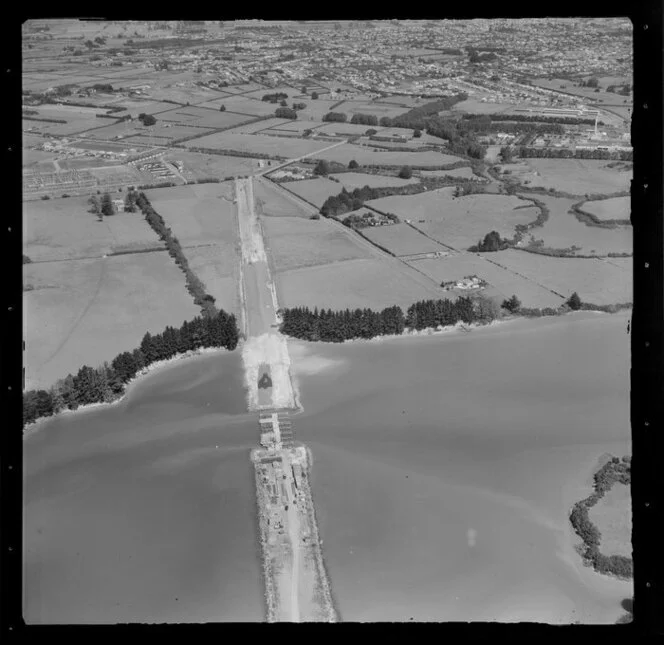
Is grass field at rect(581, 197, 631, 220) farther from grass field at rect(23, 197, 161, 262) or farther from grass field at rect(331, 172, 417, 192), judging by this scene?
grass field at rect(23, 197, 161, 262)

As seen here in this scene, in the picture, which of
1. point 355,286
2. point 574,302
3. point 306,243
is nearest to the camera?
point 574,302

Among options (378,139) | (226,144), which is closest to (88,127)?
(226,144)

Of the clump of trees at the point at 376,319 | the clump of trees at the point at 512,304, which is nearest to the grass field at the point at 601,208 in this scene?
the clump of trees at the point at 512,304

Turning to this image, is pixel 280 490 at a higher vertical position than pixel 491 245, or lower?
lower

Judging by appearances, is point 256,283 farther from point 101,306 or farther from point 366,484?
point 366,484

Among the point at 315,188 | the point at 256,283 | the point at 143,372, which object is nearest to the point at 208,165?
the point at 315,188

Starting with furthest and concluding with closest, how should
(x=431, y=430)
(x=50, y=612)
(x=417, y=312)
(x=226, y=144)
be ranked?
(x=226, y=144) → (x=417, y=312) → (x=431, y=430) → (x=50, y=612)
